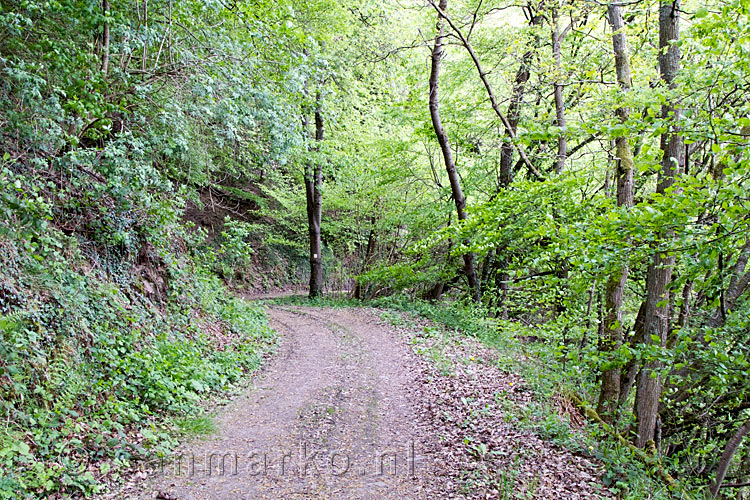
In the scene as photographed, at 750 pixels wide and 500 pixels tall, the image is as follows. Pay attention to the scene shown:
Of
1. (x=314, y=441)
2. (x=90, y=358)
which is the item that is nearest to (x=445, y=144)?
(x=314, y=441)

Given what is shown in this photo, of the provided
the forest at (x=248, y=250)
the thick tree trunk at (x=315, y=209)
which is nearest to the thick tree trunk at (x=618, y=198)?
the forest at (x=248, y=250)

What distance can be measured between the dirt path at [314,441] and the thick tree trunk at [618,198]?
10.3ft

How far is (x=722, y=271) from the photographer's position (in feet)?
14.0

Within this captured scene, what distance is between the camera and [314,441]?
5.25 metres

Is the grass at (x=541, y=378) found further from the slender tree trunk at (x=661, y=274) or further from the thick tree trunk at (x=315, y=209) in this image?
the thick tree trunk at (x=315, y=209)

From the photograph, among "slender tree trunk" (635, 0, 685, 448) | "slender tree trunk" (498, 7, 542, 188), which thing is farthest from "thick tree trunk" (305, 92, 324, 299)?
"slender tree trunk" (635, 0, 685, 448)

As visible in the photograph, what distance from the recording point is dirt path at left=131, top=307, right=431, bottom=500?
4.30 metres

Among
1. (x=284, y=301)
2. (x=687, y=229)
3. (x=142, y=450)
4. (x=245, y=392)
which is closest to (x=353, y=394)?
(x=245, y=392)

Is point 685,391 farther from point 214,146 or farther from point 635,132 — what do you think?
point 214,146

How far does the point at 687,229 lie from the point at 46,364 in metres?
6.36

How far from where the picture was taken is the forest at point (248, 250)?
4.24 m

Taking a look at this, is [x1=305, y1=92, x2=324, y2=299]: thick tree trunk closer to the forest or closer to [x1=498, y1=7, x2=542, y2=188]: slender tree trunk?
the forest

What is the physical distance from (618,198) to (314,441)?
5.58 m

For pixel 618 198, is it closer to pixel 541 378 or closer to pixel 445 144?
pixel 541 378
